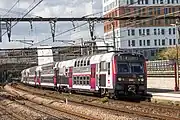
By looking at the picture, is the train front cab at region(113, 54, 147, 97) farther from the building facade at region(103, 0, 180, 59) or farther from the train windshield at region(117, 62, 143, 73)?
the building facade at region(103, 0, 180, 59)

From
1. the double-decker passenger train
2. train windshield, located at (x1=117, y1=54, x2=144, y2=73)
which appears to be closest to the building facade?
the double-decker passenger train

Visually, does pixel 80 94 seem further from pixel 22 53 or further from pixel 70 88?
pixel 22 53

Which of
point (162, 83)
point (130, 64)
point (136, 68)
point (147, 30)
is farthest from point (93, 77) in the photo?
point (147, 30)

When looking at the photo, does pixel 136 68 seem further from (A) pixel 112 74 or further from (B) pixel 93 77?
(B) pixel 93 77

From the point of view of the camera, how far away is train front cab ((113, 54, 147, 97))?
87.1 feet

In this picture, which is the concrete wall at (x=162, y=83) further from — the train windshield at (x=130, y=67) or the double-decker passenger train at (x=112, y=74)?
the train windshield at (x=130, y=67)

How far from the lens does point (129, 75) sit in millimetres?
A: 26891

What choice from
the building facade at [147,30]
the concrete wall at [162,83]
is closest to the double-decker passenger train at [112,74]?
the concrete wall at [162,83]

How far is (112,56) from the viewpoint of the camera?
1065 inches

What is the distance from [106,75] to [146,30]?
8180 cm

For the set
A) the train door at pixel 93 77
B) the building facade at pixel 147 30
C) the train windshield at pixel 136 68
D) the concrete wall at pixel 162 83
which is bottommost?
the concrete wall at pixel 162 83

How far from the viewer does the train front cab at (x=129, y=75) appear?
87.1 feet

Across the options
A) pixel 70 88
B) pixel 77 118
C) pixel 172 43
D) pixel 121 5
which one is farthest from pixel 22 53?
pixel 77 118

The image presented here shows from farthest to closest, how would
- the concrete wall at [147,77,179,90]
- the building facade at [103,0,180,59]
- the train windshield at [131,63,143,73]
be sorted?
the building facade at [103,0,180,59] → the concrete wall at [147,77,179,90] → the train windshield at [131,63,143,73]
